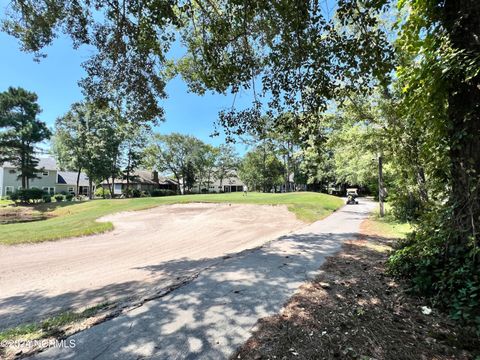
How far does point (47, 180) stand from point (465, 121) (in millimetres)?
59864

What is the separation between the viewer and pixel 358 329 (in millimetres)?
3258

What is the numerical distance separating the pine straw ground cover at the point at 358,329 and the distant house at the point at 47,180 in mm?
51121

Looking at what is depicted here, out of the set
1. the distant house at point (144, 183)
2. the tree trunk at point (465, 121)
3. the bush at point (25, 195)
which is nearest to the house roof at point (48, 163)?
the distant house at point (144, 183)

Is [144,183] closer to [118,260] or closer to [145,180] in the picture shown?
[145,180]

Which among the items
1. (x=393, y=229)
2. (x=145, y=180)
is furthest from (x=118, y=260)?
(x=145, y=180)

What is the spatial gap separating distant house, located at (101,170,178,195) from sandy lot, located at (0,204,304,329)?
44.2m

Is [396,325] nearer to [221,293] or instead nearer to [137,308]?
[221,293]

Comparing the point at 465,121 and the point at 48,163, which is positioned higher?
the point at 48,163

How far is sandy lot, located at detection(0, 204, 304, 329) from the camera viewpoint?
511cm

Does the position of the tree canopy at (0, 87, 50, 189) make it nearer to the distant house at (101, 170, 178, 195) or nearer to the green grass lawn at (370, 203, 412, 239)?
the distant house at (101, 170, 178, 195)

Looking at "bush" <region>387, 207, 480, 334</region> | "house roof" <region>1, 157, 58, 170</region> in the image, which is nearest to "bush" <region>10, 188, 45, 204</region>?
"house roof" <region>1, 157, 58, 170</region>

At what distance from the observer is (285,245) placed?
8516 mm

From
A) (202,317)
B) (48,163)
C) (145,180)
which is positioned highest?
(48,163)

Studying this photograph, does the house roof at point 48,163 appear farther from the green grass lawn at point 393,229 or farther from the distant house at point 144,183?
the green grass lawn at point 393,229
